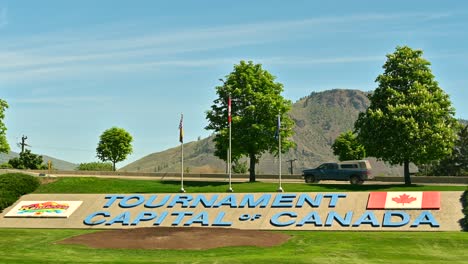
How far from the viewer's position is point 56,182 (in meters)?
55.8

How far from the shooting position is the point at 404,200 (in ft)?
135

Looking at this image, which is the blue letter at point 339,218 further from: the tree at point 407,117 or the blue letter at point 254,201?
the tree at point 407,117

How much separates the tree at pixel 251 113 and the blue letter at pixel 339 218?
20.5 meters

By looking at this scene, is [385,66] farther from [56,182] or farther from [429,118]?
[56,182]

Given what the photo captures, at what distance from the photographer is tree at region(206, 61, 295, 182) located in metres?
60.7

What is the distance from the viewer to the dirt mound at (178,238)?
31.7 meters

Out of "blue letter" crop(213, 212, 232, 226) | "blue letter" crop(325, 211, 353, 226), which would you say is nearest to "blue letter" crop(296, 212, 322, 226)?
"blue letter" crop(325, 211, 353, 226)

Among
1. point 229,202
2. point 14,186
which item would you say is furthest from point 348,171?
point 14,186

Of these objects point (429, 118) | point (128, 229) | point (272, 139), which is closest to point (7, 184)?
point (128, 229)

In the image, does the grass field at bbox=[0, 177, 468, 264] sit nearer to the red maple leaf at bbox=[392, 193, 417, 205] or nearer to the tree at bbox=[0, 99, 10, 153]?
the red maple leaf at bbox=[392, 193, 417, 205]

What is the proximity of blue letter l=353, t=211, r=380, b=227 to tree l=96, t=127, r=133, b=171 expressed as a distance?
5524 cm

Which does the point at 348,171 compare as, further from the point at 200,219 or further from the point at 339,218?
the point at 200,219

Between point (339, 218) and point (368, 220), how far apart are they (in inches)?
75.1

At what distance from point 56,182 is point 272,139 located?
71.9 ft
